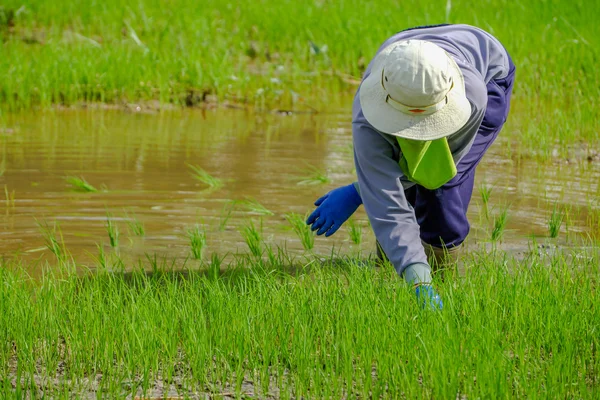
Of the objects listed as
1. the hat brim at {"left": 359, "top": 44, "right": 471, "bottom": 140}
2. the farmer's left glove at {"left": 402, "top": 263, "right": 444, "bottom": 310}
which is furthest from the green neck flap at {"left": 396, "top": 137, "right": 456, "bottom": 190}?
the farmer's left glove at {"left": 402, "top": 263, "right": 444, "bottom": 310}

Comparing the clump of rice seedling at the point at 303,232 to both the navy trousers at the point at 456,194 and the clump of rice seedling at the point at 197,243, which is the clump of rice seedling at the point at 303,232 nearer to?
the clump of rice seedling at the point at 197,243

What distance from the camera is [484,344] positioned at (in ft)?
8.37

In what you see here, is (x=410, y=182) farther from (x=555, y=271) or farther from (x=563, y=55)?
(x=563, y=55)

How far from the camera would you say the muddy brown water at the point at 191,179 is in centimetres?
417

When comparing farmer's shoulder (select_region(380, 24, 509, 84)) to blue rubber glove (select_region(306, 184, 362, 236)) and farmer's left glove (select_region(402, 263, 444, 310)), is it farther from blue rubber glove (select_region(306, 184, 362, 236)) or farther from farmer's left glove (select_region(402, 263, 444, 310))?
farmer's left glove (select_region(402, 263, 444, 310))

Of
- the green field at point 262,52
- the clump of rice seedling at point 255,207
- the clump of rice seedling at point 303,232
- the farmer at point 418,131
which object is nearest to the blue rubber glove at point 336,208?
the farmer at point 418,131

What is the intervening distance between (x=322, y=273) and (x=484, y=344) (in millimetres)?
860

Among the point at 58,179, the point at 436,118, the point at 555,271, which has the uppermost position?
the point at 436,118

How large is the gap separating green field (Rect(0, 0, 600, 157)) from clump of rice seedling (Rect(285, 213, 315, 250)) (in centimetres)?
217

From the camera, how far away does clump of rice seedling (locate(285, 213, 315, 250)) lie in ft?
13.1

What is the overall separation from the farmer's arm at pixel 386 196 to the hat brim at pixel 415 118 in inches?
5.3

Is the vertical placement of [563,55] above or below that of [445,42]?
below

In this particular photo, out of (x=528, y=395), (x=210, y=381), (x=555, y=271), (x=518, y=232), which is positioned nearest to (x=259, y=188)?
(x=518, y=232)

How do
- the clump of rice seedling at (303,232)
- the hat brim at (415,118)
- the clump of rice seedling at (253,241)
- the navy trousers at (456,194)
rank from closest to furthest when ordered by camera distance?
the hat brim at (415,118)
the navy trousers at (456,194)
the clump of rice seedling at (253,241)
the clump of rice seedling at (303,232)
